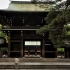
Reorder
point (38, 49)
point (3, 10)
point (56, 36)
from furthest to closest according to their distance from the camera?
point (38, 49) < point (3, 10) < point (56, 36)

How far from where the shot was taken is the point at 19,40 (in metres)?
27.1

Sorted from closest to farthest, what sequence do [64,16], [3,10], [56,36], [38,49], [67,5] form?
[64,16] < [67,5] < [56,36] < [3,10] < [38,49]

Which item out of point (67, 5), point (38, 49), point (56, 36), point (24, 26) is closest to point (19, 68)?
point (56, 36)

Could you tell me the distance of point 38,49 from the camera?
30.1m

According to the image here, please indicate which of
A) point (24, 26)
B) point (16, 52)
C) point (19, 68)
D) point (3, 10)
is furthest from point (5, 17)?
point (19, 68)

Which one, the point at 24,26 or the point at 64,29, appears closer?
the point at 64,29

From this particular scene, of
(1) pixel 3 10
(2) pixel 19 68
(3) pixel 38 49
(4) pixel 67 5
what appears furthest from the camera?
(3) pixel 38 49

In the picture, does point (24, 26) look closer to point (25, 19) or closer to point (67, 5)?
point (25, 19)

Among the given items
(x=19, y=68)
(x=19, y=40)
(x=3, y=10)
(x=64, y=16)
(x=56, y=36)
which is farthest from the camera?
(x=19, y=40)

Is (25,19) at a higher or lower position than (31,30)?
higher

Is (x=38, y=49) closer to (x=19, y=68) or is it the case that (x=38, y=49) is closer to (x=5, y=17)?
(x=5, y=17)

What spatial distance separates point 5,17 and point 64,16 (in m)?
15.6

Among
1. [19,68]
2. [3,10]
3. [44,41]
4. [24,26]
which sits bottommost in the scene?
[19,68]

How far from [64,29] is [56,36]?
2.26 m
